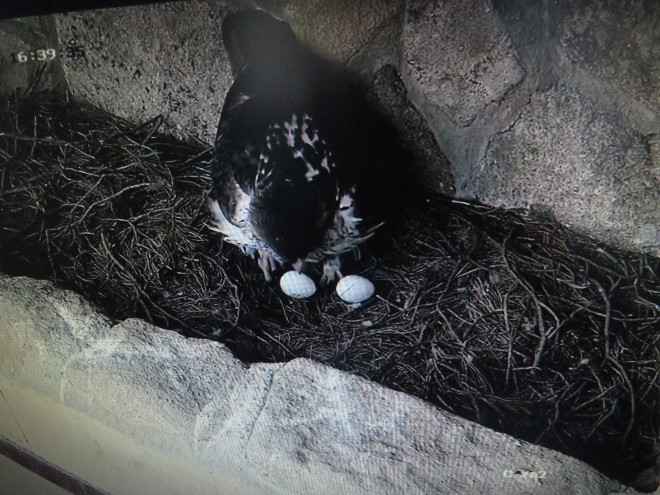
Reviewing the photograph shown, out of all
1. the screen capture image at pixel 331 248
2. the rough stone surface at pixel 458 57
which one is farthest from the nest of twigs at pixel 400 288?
the rough stone surface at pixel 458 57

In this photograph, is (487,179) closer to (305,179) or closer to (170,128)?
(305,179)

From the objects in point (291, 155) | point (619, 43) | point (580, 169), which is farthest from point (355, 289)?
point (619, 43)

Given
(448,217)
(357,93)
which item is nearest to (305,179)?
(357,93)

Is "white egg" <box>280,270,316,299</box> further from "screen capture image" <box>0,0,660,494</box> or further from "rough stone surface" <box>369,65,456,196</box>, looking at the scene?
"rough stone surface" <box>369,65,456,196</box>

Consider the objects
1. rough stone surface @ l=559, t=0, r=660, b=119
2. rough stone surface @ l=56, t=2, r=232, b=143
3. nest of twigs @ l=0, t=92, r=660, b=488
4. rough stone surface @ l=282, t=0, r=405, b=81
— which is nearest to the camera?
rough stone surface @ l=559, t=0, r=660, b=119

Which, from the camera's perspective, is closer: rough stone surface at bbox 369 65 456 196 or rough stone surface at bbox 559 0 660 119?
rough stone surface at bbox 559 0 660 119

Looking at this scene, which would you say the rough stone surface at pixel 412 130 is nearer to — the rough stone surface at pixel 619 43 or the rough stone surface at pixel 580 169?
the rough stone surface at pixel 580 169

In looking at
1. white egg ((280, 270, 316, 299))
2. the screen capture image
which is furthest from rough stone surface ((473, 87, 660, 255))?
white egg ((280, 270, 316, 299))
